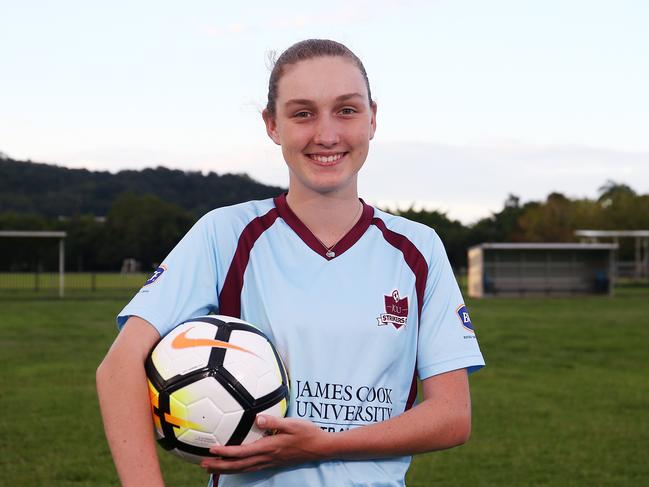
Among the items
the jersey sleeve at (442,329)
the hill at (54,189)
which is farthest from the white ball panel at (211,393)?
the hill at (54,189)

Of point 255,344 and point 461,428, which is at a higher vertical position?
point 255,344

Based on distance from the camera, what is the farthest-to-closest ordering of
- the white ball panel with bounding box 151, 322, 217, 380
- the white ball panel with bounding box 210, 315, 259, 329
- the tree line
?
the tree line < the white ball panel with bounding box 210, 315, 259, 329 < the white ball panel with bounding box 151, 322, 217, 380

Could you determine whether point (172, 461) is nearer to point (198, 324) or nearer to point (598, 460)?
point (598, 460)

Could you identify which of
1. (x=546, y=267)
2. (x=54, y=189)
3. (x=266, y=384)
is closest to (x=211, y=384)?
(x=266, y=384)

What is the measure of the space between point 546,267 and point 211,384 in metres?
40.8

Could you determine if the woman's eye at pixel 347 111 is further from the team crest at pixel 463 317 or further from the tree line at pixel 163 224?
the tree line at pixel 163 224

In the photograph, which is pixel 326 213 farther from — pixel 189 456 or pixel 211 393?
pixel 189 456

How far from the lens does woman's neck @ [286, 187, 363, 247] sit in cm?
237

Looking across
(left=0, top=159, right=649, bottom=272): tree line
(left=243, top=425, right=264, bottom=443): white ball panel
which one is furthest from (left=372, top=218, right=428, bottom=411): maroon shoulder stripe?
(left=0, top=159, right=649, bottom=272): tree line

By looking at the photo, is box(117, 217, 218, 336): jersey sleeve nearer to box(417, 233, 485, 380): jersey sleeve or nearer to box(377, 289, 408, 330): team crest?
box(377, 289, 408, 330): team crest

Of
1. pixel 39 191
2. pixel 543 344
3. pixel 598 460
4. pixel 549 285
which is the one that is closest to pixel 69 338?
pixel 543 344

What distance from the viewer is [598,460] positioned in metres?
7.39

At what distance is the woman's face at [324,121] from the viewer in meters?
2.22

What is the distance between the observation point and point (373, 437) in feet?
7.03
